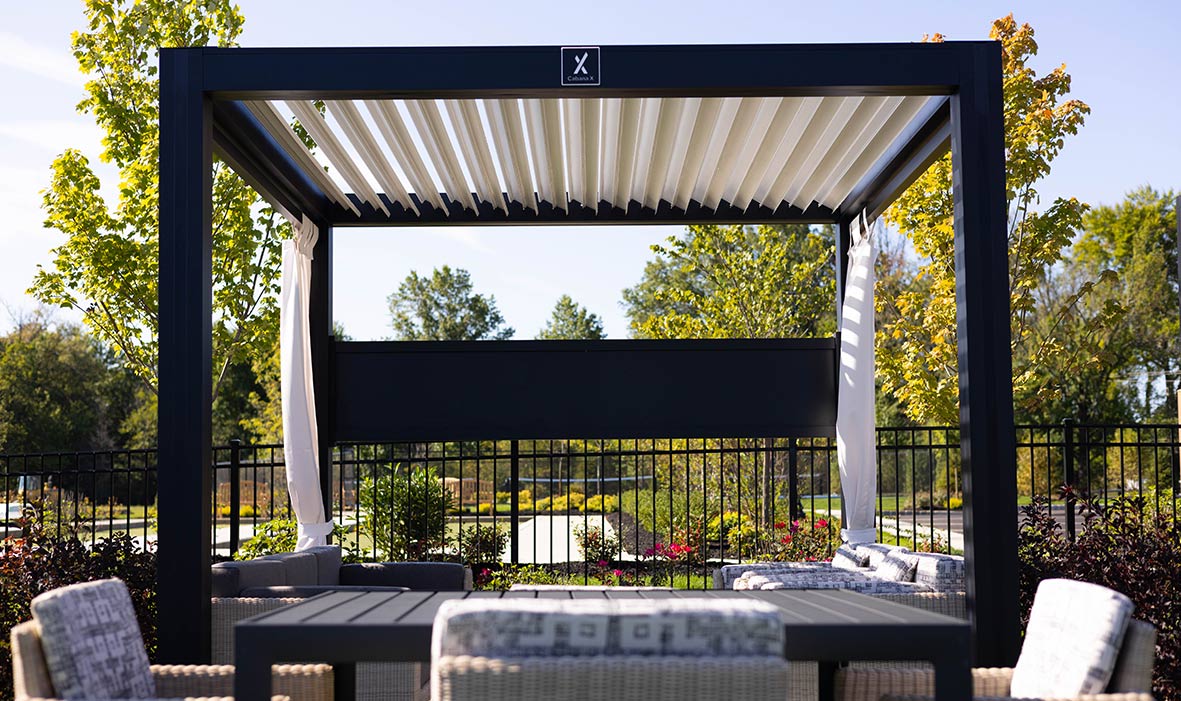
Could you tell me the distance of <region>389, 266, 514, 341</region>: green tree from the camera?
116 feet

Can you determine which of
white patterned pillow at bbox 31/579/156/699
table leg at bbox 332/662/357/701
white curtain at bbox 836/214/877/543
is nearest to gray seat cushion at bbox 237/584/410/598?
table leg at bbox 332/662/357/701

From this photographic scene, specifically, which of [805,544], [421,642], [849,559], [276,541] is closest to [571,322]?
[805,544]

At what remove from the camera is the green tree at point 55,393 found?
27.5 m

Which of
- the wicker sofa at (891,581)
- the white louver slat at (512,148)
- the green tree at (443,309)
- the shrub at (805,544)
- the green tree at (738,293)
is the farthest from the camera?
the green tree at (443,309)

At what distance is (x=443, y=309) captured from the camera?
3597cm

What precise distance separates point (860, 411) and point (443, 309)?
29.1 meters

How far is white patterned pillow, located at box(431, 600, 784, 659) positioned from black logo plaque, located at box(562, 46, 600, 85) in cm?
318

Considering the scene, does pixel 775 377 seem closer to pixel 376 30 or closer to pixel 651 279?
pixel 376 30

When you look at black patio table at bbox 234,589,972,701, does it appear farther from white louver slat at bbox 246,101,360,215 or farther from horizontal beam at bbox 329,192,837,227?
horizontal beam at bbox 329,192,837,227

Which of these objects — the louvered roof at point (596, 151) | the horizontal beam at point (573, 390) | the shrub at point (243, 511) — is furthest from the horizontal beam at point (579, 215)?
the shrub at point (243, 511)

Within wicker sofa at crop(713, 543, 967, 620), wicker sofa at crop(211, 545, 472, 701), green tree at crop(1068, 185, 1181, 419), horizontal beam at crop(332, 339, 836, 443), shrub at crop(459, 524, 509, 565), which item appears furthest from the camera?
green tree at crop(1068, 185, 1181, 419)

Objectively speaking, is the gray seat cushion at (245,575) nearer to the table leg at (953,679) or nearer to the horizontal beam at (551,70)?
the horizontal beam at (551,70)

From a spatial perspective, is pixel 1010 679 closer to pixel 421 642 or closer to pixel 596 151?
pixel 421 642

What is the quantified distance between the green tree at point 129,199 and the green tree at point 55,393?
745 inches
